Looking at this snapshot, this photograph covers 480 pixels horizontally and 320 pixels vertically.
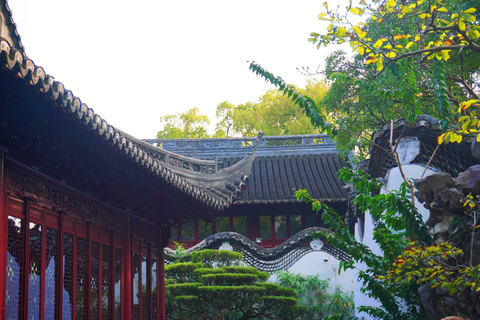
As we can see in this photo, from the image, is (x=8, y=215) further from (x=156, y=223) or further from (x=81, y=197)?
(x=156, y=223)

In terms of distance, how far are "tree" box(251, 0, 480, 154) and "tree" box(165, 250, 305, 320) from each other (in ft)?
9.88

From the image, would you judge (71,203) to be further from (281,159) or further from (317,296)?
(281,159)

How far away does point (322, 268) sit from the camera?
13.8m

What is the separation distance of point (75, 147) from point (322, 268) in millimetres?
9361

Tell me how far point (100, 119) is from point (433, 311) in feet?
12.8

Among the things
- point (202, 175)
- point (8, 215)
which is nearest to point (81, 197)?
point (8, 215)

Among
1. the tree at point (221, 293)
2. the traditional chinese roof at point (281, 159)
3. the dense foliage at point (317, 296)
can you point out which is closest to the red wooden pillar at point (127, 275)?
the tree at point (221, 293)

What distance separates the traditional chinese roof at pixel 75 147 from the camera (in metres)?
3.94

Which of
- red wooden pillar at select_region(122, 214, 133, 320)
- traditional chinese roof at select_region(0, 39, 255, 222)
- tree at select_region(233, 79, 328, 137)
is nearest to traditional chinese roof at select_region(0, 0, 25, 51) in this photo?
traditional chinese roof at select_region(0, 39, 255, 222)

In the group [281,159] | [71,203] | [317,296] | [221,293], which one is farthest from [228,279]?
[281,159]

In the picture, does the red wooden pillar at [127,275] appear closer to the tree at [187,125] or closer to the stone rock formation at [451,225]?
the stone rock formation at [451,225]

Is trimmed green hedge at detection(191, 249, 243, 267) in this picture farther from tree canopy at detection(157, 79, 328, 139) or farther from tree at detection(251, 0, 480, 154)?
tree canopy at detection(157, 79, 328, 139)

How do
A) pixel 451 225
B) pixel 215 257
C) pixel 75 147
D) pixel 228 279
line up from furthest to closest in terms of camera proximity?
pixel 215 257 → pixel 228 279 → pixel 451 225 → pixel 75 147

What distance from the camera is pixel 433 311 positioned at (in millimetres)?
6586
